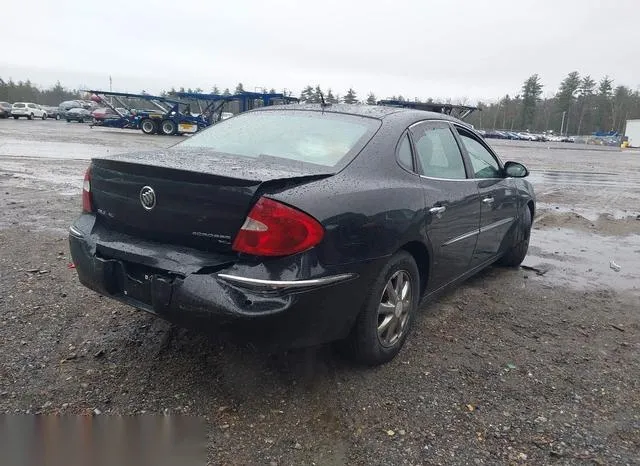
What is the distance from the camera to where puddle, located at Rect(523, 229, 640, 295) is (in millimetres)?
5359

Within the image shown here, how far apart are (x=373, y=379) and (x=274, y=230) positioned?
121 cm

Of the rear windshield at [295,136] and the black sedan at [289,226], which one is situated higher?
the rear windshield at [295,136]

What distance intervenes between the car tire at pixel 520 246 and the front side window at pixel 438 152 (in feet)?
5.31

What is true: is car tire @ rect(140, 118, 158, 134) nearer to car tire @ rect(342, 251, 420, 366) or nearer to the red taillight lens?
car tire @ rect(342, 251, 420, 366)

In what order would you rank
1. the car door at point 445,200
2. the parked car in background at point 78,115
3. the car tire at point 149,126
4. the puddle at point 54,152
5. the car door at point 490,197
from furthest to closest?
the parked car in background at point 78,115 → the car tire at point 149,126 → the puddle at point 54,152 → the car door at point 490,197 → the car door at point 445,200

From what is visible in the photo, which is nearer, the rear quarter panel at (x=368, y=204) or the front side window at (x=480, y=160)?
the rear quarter panel at (x=368, y=204)

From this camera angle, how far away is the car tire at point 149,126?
29.5m

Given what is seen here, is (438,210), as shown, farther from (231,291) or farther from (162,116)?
(162,116)

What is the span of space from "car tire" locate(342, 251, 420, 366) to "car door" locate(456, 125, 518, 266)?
1192 millimetres

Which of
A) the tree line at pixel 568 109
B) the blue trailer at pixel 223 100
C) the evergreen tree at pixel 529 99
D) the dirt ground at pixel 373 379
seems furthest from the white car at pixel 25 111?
the evergreen tree at pixel 529 99

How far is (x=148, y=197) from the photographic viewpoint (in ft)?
9.31

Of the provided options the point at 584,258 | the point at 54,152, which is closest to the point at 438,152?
the point at 584,258

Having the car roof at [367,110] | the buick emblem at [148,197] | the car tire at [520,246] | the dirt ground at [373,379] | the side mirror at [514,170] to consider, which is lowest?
the dirt ground at [373,379]

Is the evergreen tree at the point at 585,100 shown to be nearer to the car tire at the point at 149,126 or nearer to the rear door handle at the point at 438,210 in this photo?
the car tire at the point at 149,126
